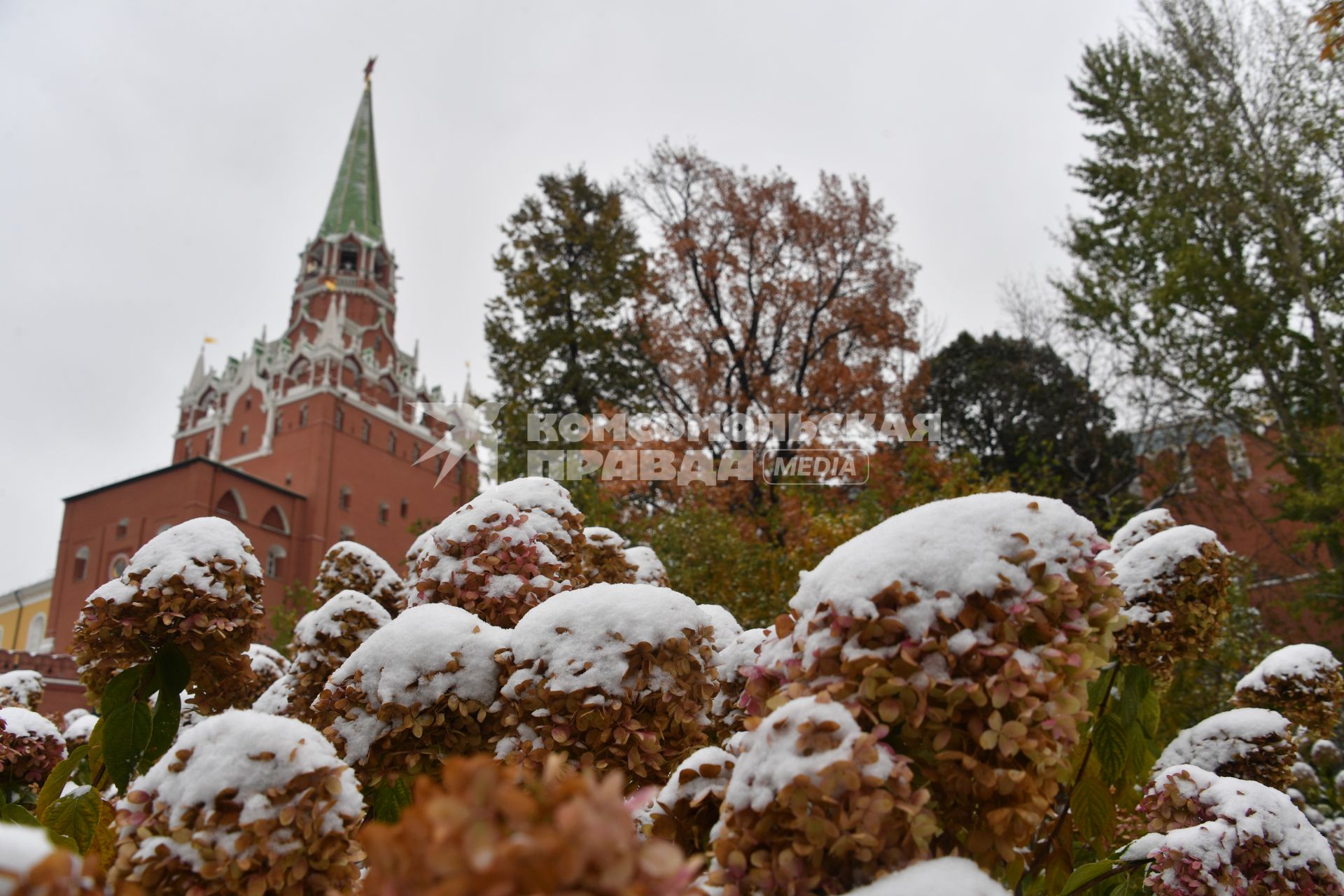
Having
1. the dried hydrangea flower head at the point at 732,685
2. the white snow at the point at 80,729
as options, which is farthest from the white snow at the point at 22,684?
the dried hydrangea flower head at the point at 732,685

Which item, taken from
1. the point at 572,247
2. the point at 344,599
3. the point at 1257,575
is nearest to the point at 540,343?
the point at 572,247

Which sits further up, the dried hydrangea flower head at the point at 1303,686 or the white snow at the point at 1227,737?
the dried hydrangea flower head at the point at 1303,686

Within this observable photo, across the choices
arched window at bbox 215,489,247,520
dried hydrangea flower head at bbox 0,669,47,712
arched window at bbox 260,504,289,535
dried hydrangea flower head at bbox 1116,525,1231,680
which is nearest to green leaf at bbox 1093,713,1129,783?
dried hydrangea flower head at bbox 1116,525,1231,680

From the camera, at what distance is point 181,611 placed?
2.29 m

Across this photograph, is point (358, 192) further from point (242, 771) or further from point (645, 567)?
point (242, 771)

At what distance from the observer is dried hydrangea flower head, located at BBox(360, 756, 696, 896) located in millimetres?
765

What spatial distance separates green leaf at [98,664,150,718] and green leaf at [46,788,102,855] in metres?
0.20

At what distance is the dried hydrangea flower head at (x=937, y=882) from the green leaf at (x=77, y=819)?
186 centimetres

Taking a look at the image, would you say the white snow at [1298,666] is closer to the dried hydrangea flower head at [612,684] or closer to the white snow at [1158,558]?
the white snow at [1158,558]

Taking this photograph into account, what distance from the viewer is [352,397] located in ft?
122

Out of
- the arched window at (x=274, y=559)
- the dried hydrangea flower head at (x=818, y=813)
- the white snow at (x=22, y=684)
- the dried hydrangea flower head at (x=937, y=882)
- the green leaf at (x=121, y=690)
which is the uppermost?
the arched window at (x=274, y=559)

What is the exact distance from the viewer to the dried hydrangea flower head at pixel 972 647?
131 cm

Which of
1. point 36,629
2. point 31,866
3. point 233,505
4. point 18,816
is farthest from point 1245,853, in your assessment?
point 36,629

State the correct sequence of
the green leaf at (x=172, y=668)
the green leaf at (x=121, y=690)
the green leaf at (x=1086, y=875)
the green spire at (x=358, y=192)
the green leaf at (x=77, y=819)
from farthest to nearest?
1. the green spire at (x=358, y=192)
2. the green leaf at (x=172, y=668)
3. the green leaf at (x=121, y=690)
4. the green leaf at (x=77, y=819)
5. the green leaf at (x=1086, y=875)
